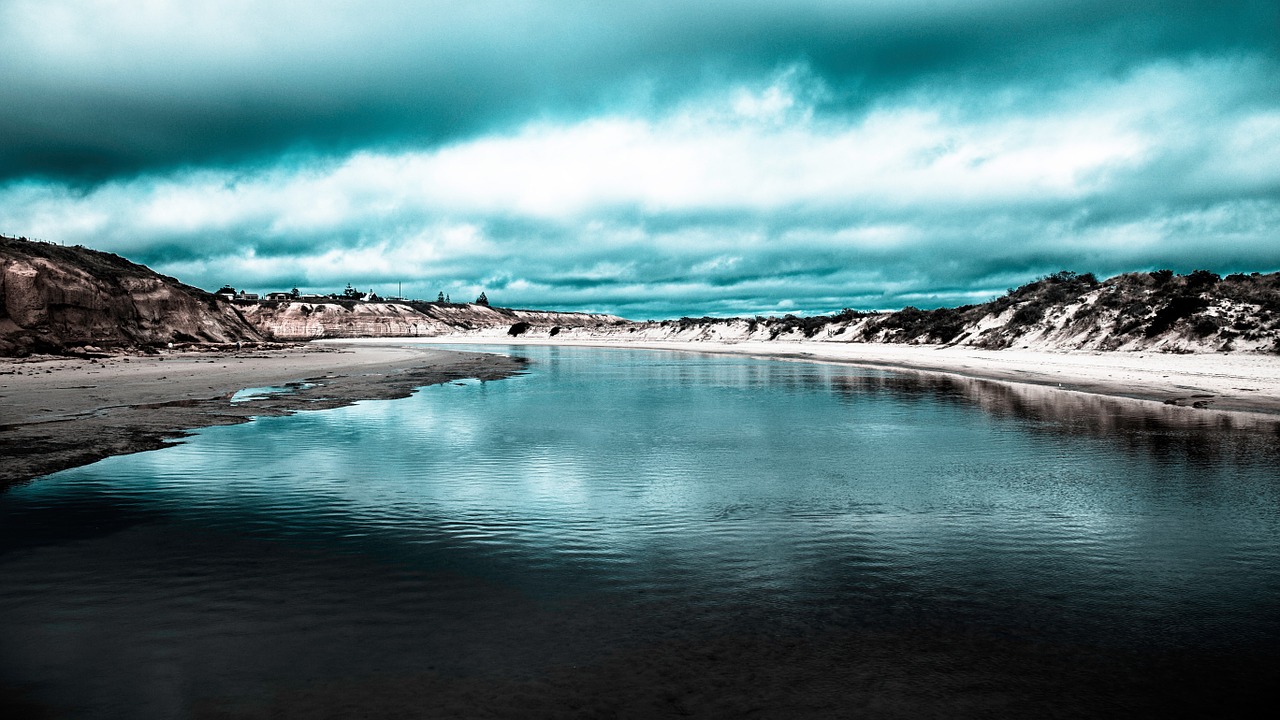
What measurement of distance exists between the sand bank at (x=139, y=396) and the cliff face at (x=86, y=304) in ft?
11.4

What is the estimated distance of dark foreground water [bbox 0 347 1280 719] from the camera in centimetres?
420

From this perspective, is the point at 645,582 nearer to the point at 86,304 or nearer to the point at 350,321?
the point at 86,304

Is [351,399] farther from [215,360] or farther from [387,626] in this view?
[215,360]

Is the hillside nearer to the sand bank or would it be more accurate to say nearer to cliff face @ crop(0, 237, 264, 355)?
the sand bank

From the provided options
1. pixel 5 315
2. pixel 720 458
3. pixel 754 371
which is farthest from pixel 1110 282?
pixel 5 315

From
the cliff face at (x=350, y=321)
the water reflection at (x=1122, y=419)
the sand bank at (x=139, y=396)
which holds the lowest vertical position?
the water reflection at (x=1122, y=419)

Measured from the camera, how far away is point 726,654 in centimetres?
463

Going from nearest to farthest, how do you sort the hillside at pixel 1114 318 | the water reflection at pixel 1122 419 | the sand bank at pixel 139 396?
the sand bank at pixel 139 396
the water reflection at pixel 1122 419
the hillside at pixel 1114 318

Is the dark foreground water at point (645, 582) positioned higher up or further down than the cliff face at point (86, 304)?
further down

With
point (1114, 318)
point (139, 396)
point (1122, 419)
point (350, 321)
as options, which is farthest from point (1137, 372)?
point (350, 321)

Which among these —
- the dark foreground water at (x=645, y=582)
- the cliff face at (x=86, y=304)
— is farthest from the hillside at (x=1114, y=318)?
the cliff face at (x=86, y=304)

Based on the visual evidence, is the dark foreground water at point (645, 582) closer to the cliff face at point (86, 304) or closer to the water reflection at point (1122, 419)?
the water reflection at point (1122, 419)

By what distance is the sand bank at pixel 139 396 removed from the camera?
12170mm

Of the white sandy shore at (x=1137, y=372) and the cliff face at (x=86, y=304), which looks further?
the cliff face at (x=86, y=304)
